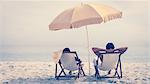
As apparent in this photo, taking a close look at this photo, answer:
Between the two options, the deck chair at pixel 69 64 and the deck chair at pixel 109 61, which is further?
the deck chair at pixel 69 64

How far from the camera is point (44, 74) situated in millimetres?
5992

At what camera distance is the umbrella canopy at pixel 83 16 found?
5355 mm

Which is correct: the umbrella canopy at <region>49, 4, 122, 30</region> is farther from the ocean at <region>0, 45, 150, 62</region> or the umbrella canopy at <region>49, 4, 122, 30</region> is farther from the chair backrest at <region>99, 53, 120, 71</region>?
the chair backrest at <region>99, 53, 120, 71</region>

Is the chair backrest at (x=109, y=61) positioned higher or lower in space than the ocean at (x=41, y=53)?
lower

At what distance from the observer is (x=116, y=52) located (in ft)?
18.9

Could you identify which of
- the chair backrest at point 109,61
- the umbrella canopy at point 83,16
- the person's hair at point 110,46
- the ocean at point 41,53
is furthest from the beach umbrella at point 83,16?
the chair backrest at point 109,61

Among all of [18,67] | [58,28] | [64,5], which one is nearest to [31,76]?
[18,67]

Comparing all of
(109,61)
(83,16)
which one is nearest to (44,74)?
(109,61)

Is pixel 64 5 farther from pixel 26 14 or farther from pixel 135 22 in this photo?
pixel 135 22

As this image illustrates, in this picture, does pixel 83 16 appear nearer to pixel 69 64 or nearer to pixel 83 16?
pixel 83 16

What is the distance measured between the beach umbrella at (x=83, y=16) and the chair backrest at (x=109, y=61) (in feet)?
2.16

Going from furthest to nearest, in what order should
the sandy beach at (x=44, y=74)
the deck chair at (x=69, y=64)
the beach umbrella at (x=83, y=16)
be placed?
the deck chair at (x=69, y=64)
the sandy beach at (x=44, y=74)
the beach umbrella at (x=83, y=16)

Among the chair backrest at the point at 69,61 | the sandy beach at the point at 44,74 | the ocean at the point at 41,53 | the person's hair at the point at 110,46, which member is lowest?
the sandy beach at the point at 44,74

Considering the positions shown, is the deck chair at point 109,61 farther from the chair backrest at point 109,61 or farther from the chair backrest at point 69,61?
the chair backrest at point 69,61
